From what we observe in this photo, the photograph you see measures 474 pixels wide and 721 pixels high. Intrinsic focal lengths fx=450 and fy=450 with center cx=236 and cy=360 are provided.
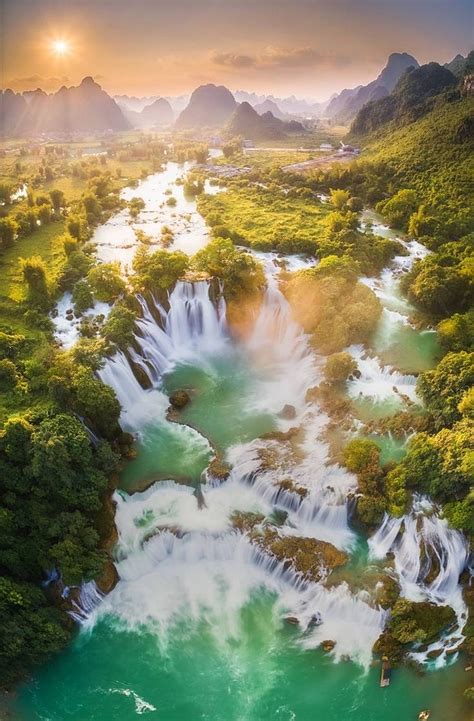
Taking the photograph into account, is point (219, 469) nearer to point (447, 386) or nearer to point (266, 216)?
point (447, 386)

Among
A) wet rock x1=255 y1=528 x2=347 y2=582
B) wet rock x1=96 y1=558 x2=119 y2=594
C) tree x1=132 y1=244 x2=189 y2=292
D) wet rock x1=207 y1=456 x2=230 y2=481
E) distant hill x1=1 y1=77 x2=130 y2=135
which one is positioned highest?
distant hill x1=1 y1=77 x2=130 y2=135

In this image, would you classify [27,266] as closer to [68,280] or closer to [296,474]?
[68,280]

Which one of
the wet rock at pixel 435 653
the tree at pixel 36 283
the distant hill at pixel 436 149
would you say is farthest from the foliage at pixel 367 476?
the distant hill at pixel 436 149

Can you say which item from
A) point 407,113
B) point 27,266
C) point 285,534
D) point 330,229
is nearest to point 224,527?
point 285,534

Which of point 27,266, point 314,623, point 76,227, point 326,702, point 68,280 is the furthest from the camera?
point 76,227

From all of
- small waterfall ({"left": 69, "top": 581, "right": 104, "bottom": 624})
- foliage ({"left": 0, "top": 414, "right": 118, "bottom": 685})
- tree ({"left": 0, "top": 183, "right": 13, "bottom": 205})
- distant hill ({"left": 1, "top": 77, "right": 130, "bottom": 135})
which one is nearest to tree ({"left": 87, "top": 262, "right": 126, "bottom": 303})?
foliage ({"left": 0, "top": 414, "right": 118, "bottom": 685})

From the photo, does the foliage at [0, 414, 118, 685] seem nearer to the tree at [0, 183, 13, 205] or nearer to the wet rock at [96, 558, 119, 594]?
the wet rock at [96, 558, 119, 594]

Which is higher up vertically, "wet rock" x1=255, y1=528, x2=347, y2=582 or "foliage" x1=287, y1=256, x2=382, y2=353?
"foliage" x1=287, y1=256, x2=382, y2=353
